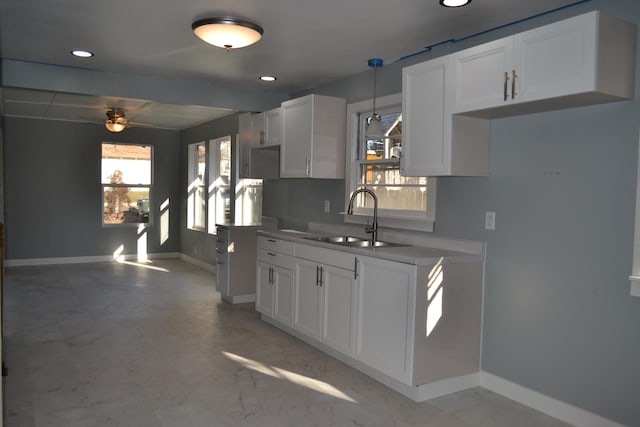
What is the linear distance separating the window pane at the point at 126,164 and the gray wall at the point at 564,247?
669 cm

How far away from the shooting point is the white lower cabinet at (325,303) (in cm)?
363

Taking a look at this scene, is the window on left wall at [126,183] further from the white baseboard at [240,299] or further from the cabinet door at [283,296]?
the cabinet door at [283,296]

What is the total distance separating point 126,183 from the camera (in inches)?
345

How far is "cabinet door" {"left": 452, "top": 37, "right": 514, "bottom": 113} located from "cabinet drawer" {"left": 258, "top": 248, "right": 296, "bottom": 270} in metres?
1.93

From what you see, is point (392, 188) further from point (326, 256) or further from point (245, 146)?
point (245, 146)

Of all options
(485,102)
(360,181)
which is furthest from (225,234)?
(485,102)

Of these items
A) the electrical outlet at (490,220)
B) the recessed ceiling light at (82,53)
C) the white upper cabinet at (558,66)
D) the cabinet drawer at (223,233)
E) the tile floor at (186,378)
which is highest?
the recessed ceiling light at (82,53)

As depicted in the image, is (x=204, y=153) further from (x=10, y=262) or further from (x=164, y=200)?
(x=10, y=262)

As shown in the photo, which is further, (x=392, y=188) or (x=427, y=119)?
(x=392, y=188)

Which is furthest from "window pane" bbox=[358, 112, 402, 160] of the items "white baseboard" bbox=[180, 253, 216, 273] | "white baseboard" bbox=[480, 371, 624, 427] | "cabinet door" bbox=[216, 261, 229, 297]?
"white baseboard" bbox=[180, 253, 216, 273]

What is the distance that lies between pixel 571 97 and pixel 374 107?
198cm

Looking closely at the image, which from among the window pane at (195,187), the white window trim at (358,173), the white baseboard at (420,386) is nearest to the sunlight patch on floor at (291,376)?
the white baseboard at (420,386)

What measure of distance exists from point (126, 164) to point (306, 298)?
19.1 feet

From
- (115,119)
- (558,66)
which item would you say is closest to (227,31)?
(558,66)
